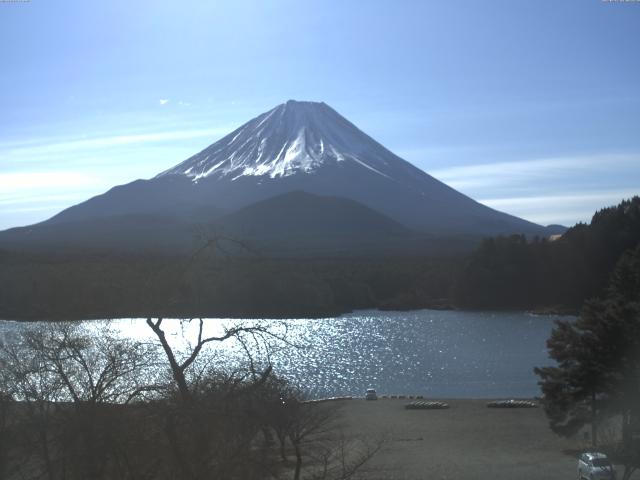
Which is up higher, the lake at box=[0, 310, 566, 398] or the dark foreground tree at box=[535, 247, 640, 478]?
the dark foreground tree at box=[535, 247, 640, 478]

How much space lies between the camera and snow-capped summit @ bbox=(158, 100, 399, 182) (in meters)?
89.7

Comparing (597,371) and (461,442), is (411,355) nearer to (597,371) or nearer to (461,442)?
(461,442)

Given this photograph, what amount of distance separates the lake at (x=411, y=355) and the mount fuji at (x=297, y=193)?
2553 cm

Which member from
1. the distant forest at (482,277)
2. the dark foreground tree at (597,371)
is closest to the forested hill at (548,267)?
the distant forest at (482,277)

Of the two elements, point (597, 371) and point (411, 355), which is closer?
point (597, 371)

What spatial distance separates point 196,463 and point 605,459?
714 centimetres

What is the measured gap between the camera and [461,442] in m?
15.6

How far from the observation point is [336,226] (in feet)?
245

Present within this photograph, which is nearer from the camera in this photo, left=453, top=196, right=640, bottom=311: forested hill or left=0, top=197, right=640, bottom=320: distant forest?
left=0, top=197, right=640, bottom=320: distant forest

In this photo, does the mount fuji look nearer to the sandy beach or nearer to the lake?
the lake

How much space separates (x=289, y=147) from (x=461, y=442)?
7939 centimetres

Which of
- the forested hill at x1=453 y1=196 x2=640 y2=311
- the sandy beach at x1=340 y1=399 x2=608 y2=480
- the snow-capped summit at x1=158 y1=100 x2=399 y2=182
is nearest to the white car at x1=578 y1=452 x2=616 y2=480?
the sandy beach at x1=340 y1=399 x2=608 y2=480

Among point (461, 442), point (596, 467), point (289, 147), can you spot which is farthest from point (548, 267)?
point (289, 147)

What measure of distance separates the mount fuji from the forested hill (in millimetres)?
22093
